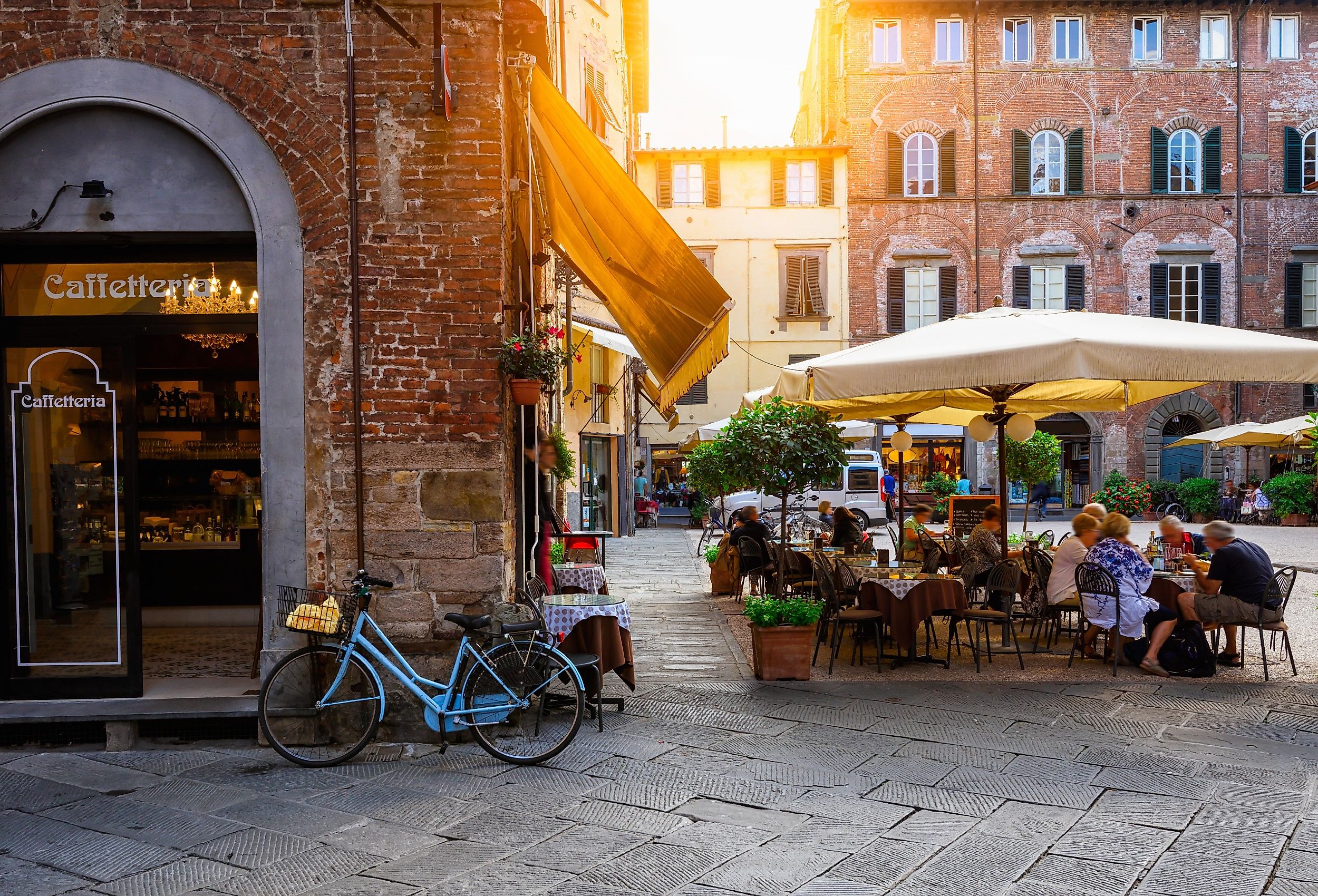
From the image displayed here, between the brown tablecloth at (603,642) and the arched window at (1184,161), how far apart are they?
27.5 meters

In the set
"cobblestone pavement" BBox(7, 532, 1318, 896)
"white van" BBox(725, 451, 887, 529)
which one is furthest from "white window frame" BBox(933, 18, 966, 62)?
"cobblestone pavement" BBox(7, 532, 1318, 896)

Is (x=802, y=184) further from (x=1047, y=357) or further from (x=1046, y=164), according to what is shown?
A: (x=1047, y=357)

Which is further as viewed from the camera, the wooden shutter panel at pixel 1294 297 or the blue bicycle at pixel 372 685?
the wooden shutter panel at pixel 1294 297

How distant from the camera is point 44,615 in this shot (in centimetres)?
584

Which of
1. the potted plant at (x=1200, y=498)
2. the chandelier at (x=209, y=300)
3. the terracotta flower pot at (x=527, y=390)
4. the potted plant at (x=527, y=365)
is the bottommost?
the potted plant at (x=1200, y=498)

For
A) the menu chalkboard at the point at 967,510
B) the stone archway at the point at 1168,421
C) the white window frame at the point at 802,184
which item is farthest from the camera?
the white window frame at the point at 802,184

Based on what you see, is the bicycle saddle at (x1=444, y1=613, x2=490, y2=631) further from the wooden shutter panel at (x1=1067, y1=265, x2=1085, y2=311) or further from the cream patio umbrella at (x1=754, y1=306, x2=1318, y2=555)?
the wooden shutter panel at (x1=1067, y1=265, x2=1085, y2=311)

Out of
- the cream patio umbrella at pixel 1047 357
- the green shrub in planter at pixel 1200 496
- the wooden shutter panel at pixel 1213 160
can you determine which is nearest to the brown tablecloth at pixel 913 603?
the cream patio umbrella at pixel 1047 357

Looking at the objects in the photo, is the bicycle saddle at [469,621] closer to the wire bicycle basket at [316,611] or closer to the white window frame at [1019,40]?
the wire bicycle basket at [316,611]

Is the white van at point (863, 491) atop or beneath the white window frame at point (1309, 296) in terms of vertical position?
beneath

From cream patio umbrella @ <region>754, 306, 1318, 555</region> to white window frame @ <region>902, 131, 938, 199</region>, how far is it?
21.5 m

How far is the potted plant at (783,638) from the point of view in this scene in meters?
6.90

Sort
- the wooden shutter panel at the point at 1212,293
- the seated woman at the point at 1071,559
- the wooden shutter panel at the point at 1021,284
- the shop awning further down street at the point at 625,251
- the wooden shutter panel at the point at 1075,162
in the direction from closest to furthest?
1. the shop awning further down street at the point at 625,251
2. the seated woman at the point at 1071,559
3. the wooden shutter panel at the point at 1212,293
4. the wooden shutter panel at the point at 1075,162
5. the wooden shutter panel at the point at 1021,284

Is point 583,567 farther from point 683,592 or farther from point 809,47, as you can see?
point 809,47
